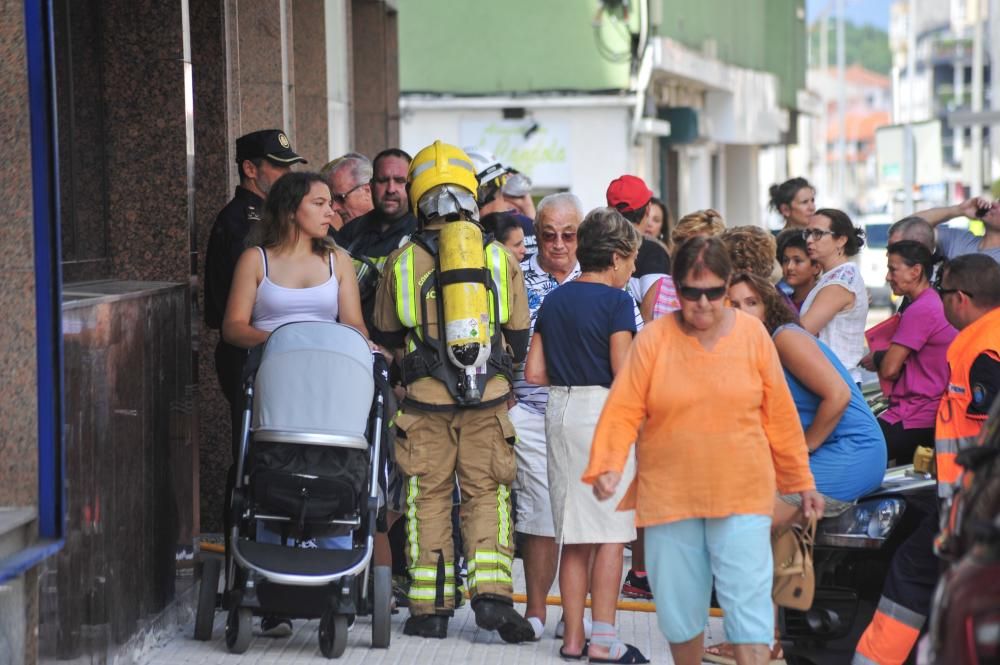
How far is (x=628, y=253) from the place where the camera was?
301 inches

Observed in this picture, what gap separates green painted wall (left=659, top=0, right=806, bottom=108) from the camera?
28953 mm

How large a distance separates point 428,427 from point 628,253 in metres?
1.15

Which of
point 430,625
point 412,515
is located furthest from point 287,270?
point 430,625

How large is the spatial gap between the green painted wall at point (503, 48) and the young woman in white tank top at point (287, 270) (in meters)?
16.9

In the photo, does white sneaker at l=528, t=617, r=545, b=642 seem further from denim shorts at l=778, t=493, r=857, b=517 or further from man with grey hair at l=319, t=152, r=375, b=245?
man with grey hair at l=319, t=152, r=375, b=245

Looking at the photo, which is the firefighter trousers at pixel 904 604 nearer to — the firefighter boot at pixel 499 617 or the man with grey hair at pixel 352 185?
the firefighter boot at pixel 499 617

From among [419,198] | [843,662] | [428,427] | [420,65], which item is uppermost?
[420,65]

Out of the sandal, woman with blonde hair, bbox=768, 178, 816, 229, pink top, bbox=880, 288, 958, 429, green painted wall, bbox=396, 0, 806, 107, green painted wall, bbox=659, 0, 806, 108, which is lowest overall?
the sandal

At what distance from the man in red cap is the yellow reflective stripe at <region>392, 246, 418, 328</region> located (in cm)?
208

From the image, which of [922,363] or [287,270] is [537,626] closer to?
[287,270]

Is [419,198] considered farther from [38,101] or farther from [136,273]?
[38,101]

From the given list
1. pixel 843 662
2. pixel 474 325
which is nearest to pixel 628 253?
pixel 474 325

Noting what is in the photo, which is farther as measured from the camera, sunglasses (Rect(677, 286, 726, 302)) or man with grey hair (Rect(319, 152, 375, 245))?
man with grey hair (Rect(319, 152, 375, 245))

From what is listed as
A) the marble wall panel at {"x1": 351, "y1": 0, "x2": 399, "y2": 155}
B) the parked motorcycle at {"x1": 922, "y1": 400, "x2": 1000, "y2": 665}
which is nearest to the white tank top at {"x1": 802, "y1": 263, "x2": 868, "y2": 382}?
the parked motorcycle at {"x1": 922, "y1": 400, "x2": 1000, "y2": 665}
